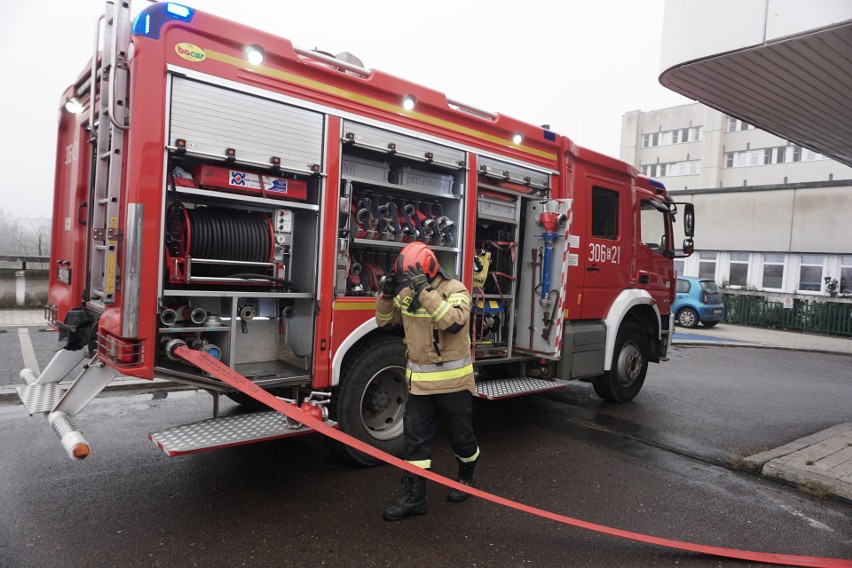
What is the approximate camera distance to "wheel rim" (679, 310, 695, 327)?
17.3 meters

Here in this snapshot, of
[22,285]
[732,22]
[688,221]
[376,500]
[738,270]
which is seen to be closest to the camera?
[376,500]

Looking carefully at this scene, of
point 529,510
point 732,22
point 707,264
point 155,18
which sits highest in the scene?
point 732,22

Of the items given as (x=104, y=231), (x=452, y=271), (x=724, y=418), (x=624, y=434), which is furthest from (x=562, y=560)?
(x=724, y=418)

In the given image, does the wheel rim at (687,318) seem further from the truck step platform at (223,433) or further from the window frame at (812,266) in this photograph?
the truck step platform at (223,433)

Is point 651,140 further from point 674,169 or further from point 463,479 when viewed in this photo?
point 463,479

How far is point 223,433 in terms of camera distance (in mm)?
3674

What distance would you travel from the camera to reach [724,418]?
22.4 feet

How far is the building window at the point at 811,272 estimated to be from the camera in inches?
797

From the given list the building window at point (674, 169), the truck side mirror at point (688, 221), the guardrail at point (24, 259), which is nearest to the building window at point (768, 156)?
the building window at point (674, 169)

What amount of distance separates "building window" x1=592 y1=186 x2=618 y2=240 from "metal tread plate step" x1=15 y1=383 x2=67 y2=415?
515 centimetres

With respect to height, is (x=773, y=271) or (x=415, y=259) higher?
(x=773, y=271)

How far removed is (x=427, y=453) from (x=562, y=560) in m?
1.02

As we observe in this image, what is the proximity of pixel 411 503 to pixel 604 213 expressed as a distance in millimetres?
4188

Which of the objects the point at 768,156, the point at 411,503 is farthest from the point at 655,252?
the point at 768,156
